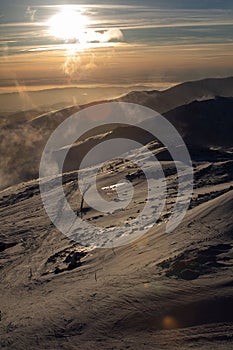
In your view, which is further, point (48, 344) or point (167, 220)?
point (167, 220)

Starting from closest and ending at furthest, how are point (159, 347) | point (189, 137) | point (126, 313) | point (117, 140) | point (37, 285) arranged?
point (159, 347) < point (126, 313) < point (37, 285) < point (189, 137) < point (117, 140)

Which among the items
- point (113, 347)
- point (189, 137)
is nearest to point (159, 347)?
point (113, 347)

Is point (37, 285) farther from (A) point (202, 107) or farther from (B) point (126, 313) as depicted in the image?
(A) point (202, 107)

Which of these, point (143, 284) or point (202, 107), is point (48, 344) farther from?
point (202, 107)

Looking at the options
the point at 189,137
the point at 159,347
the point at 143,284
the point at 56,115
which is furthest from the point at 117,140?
the point at 56,115

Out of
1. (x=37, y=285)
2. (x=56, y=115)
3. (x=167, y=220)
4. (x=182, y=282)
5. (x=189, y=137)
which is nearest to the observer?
(x=182, y=282)

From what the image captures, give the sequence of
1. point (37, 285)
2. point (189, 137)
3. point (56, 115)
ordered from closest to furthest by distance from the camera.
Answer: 1. point (37, 285)
2. point (189, 137)
3. point (56, 115)

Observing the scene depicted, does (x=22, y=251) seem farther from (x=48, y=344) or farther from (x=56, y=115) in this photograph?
(x=56, y=115)

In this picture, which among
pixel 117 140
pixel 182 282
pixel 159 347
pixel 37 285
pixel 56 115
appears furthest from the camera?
pixel 56 115

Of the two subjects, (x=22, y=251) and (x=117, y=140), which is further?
(x=117, y=140)
